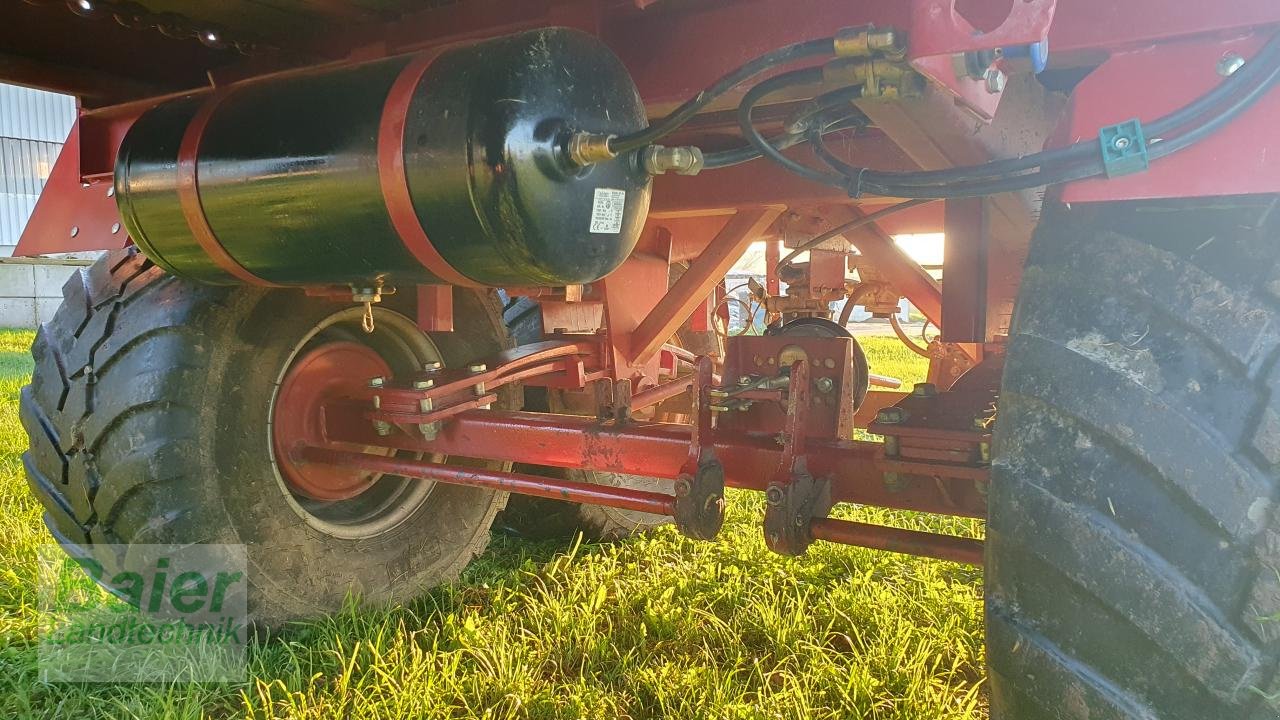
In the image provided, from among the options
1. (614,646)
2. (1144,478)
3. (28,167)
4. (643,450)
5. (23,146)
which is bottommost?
(614,646)

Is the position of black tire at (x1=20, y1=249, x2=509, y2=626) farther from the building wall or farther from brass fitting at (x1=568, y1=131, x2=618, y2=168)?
the building wall

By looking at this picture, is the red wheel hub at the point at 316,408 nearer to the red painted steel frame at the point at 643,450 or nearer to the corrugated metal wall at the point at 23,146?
the red painted steel frame at the point at 643,450

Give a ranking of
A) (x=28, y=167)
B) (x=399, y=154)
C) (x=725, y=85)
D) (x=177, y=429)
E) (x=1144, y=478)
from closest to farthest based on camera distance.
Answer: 1. (x=1144, y=478)
2. (x=725, y=85)
3. (x=399, y=154)
4. (x=177, y=429)
5. (x=28, y=167)

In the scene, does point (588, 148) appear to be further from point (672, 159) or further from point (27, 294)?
point (27, 294)

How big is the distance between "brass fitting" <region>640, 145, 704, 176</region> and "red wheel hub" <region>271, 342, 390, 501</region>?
1261 millimetres

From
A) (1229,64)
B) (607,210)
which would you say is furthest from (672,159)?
(1229,64)

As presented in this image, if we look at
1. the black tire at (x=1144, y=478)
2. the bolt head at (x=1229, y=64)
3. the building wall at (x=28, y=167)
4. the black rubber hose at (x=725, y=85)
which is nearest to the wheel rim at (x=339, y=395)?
the black rubber hose at (x=725, y=85)

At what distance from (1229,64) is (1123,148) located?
178mm

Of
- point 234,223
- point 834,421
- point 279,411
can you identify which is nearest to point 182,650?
point 279,411

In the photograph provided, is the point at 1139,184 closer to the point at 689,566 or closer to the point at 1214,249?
the point at 1214,249

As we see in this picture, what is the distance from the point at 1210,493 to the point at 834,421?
0.93 metres

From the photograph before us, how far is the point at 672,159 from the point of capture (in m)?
1.33

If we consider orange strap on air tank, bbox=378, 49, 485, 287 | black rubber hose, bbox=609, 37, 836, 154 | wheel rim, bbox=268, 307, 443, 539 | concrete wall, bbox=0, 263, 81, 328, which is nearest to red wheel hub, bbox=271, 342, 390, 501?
wheel rim, bbox=268, 307, 443, 539

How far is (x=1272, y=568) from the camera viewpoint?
A: 95cm
